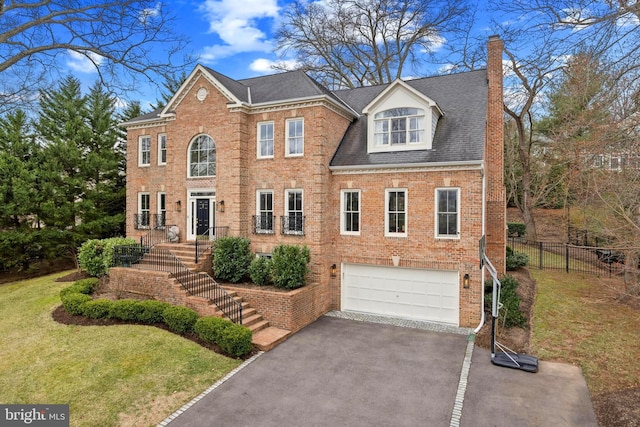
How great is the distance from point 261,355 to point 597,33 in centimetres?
1047

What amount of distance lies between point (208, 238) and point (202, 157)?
3.63m

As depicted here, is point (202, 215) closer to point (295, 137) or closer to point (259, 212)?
point (259, 212)

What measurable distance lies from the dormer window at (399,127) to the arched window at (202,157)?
23.5 ft

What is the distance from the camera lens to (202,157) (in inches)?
634

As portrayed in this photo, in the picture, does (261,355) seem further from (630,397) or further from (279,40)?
(279,40)

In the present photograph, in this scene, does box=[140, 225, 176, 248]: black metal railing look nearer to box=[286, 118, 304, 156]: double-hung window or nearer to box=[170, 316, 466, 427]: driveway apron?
box=[286, 118, 304, 156]: double-hung window

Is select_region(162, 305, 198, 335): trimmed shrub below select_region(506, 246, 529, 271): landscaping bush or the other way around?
below

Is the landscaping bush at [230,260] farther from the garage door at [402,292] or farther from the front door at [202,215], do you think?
the garage door at [402,292]

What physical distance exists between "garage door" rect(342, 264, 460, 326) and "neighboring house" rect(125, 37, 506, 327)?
0.04 metres

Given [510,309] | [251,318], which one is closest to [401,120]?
[510,309]

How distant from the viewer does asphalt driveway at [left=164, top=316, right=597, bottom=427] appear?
7.30 meters

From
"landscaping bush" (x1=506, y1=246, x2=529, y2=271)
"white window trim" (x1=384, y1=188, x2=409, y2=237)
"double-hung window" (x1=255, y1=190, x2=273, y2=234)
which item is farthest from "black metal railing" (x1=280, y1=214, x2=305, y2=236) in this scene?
"landscaping bush" (x1=506, y1=246, x2=529, y2=271)

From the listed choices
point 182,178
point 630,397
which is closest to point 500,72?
point 630,397

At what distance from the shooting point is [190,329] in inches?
434
